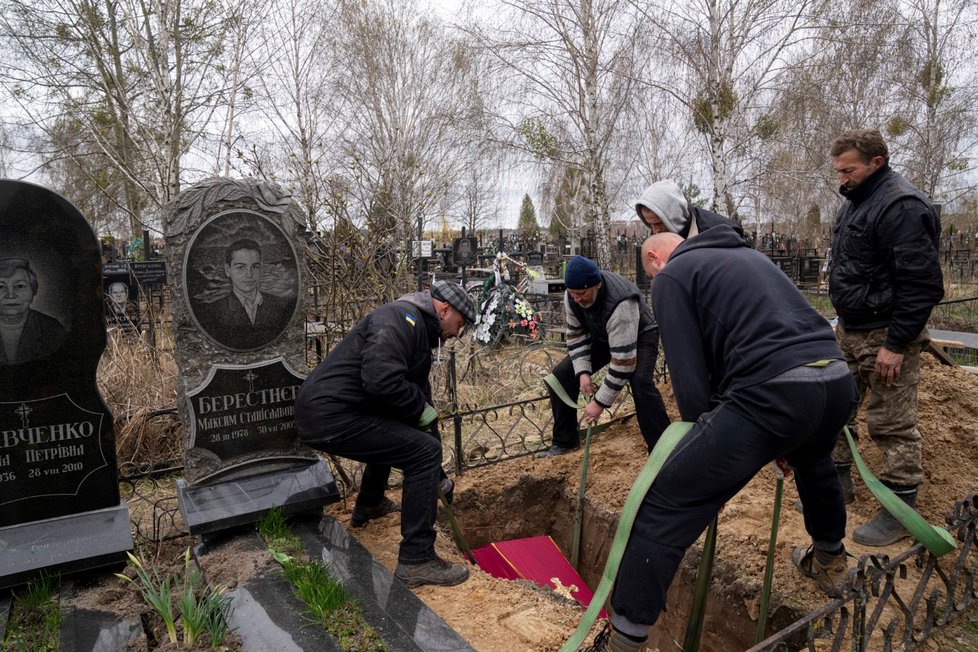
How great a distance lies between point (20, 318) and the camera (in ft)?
11.0

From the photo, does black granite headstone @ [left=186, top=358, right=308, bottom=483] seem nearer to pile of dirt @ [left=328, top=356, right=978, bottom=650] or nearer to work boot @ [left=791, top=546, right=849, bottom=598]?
pile of dirt @ [left=328, top=356, right=978, bottom=650]

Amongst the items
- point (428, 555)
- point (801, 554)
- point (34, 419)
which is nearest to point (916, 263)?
point (801, 554)

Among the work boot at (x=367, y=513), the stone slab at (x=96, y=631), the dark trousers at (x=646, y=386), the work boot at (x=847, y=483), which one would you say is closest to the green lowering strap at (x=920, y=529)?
the work boot at (x=847, y=483)

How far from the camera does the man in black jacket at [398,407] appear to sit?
3.28 metres

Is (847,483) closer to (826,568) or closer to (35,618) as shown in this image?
(826,568)

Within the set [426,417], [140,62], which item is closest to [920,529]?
[426,417]

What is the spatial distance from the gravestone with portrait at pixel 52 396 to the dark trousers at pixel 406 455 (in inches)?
50.1

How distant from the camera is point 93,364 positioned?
3.56 m

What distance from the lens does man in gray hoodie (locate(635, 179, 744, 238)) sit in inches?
116

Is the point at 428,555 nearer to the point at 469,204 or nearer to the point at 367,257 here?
the point at 367,257

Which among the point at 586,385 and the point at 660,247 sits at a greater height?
the point at 660,247

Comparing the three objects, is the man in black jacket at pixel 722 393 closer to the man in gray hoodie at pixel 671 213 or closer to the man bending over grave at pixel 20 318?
the man in gray hoodie at pixel 671 213

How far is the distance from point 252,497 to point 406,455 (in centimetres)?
109

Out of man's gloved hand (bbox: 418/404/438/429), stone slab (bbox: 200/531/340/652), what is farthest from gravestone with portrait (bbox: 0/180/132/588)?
man's gloved hand (bbox: 418/404/438/429)
